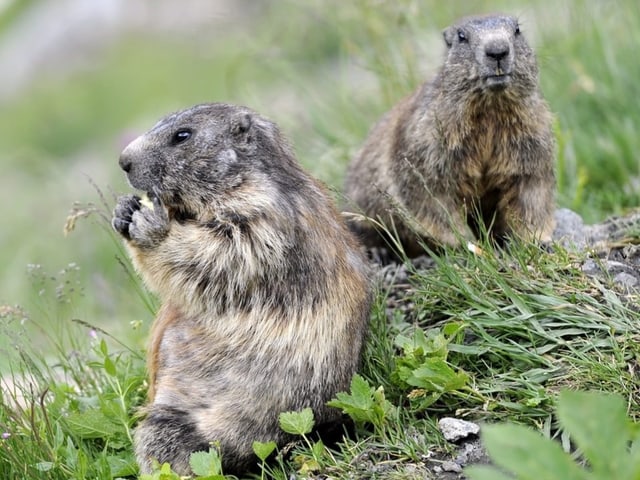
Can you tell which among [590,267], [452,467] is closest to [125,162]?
[452,467]

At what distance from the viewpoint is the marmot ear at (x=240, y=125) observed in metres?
4.47

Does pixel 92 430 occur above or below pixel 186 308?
below

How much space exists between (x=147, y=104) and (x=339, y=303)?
1441 cm

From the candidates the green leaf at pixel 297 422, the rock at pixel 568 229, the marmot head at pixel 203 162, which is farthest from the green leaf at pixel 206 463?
the rock at pixel 568 229

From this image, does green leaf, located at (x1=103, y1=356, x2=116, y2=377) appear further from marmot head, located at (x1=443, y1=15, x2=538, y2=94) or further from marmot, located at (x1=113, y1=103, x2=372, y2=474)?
marmot head, located at (x1=443, y1=15, x2=538, y2=94)

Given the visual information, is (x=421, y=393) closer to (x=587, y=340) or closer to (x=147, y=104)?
(x=587, y=340)

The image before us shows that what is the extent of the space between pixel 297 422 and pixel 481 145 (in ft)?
6.39

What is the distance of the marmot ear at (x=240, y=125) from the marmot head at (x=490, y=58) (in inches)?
48.8

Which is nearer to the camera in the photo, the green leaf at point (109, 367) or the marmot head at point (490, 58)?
the green leaf at point (109, 367)

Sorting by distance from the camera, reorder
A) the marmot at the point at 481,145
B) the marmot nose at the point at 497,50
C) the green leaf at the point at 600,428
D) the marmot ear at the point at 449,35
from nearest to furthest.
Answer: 1. the green leaf at the point at 600,428
2. the marmot nose at the point at 497,50
3. the marmot at the point at 481,145
4. the marmot ear at the point at 449,35

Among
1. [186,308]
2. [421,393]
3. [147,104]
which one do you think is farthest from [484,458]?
[147,104]

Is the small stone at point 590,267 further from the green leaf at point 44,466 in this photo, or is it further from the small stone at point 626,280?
the green leaf at point 44,466

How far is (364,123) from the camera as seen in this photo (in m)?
7.78

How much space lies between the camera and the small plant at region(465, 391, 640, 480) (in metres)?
2.57
